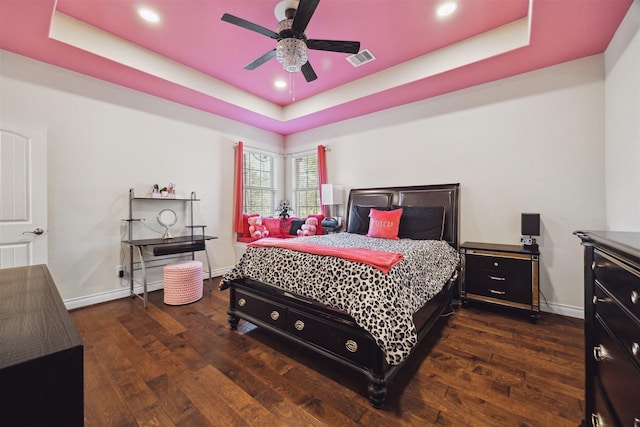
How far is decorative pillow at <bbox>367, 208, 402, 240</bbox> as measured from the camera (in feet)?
10.9

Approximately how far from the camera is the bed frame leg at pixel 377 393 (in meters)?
1.53

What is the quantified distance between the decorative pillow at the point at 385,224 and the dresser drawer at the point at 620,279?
2.18 meters

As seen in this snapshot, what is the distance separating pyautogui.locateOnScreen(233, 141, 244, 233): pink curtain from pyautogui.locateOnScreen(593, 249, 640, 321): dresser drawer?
422cm

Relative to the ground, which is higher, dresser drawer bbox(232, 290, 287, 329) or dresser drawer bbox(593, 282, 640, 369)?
dresser drawer bbox(593, 282, 640, 369)

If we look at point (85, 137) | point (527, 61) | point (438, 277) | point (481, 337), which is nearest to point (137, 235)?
point (85, 137)

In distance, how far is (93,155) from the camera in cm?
309

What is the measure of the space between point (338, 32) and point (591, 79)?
2.65 m

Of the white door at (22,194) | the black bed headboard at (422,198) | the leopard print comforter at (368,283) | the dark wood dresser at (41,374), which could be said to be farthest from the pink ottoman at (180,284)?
the dark wood dresser at (41,374)

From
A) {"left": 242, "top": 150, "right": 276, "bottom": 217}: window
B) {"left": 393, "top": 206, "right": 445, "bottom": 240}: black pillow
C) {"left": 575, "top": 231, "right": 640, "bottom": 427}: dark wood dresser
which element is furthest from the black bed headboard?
{"left": 575, "top": 231, "right": 640, "bottom": 427}: dark wood dresser

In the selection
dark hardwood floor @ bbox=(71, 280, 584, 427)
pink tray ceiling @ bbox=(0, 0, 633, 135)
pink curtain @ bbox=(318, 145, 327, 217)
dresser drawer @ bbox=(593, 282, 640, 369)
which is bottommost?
dark hardwood floor @ bbox=(71, 280, 584, 427)

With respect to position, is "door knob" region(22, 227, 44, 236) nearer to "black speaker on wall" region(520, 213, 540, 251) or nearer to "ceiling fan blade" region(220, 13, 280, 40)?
"ceiling fan blade" region(220, 13, 280, 40)

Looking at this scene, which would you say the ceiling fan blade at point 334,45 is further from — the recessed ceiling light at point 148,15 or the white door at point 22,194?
the white door at point 22,194

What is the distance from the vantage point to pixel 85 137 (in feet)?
9.96

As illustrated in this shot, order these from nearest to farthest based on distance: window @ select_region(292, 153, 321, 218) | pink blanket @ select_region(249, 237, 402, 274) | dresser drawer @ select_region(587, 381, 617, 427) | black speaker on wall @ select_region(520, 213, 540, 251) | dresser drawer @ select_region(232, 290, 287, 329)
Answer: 1. dresser drawer @ select_region(587, 381, 617, 427)
2. pink blanket @ select_region(249, 237, 402, 274)
3. dresser drawer @ select_region(232, 290, 287, 329)
4. black speaker on wall @ select_region(520, 213, 540, 251)
5. window @ select_region(292, 153, 321, 218)
